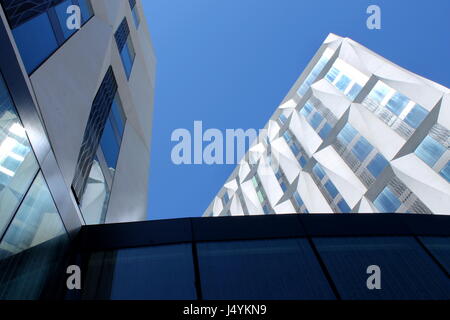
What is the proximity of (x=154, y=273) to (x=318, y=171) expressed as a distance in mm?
22361

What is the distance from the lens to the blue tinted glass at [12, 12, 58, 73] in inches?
279

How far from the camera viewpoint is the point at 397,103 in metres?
22.1

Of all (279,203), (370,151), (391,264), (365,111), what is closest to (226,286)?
(391,264)

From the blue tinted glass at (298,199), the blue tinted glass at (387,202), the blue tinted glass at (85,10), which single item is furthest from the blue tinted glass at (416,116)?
the blue tinted glass at (85,10)

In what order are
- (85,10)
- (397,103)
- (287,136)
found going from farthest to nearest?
(287,136) → (397,103) → (85,10)

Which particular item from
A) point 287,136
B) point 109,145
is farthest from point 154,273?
point 287,136

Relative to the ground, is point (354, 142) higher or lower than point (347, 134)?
lower

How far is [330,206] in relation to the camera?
2486 cm

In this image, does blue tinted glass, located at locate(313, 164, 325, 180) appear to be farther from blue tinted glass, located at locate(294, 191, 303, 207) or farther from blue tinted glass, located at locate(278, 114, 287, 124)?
blue tinted glass, located at locate(278, 114, 287, 124)

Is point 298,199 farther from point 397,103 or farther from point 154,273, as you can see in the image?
point 154,273

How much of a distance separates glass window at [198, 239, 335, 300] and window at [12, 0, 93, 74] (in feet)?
17.8

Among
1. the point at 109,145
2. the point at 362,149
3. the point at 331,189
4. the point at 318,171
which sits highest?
the point at 318,171
